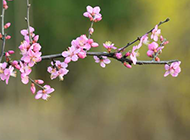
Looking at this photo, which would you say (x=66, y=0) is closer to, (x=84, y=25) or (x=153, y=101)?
(x=84, y=25)

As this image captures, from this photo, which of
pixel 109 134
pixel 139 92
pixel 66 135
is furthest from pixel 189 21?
pixel 66 135

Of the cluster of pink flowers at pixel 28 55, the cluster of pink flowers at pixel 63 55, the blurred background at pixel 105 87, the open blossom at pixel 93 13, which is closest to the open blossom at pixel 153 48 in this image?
the cluster of pink flowers at pixel 63 55

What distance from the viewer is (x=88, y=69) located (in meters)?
5.48

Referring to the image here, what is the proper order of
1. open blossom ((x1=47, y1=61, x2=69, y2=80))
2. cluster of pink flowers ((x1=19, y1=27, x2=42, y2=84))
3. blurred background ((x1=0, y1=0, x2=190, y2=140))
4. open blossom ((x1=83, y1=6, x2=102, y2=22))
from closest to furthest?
cluster of pink flowers ((x1=19, y1=27, x2=42, y2=84)) < open blossom ((x1=47, y1=61, x2=69, y2=80)) < open blossom ((x1=83, y1=6, x2=102, y2=22)) < blurred background ((x1=0, y1=0, x2=190, y2=140))

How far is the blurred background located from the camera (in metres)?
4.63

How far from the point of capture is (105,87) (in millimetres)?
5109

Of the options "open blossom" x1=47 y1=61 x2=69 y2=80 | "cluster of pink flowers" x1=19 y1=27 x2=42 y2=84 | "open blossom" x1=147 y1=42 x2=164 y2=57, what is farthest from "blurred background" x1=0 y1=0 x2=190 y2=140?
"cluster of pink flowers" x1=19 y1=27 x2=42 y2=84

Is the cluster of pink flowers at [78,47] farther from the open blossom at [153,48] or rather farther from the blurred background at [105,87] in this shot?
the blurred background at [105,87]

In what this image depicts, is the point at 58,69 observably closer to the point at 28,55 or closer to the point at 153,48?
the point at 28,55

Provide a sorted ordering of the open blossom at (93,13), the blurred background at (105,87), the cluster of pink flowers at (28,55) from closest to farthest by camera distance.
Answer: the cluster of pink flowers at (28,55) → the open blossom at (93,13) → the blurred background at (105,87)

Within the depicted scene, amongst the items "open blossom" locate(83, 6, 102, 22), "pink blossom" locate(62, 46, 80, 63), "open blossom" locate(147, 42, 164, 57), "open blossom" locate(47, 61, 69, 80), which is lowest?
"open blossom" locate(47, 61, 69, 80)

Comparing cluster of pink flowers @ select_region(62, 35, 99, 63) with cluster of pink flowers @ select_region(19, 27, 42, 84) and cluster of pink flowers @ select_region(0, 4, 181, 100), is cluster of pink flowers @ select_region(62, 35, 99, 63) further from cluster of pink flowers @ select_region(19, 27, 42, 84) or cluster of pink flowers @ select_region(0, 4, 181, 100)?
cluster of pink flowers @ select_region(19, 27, 42, 84)

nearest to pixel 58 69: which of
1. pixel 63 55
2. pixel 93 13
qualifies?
pixel 63 55

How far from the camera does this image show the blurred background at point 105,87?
15.2ft
